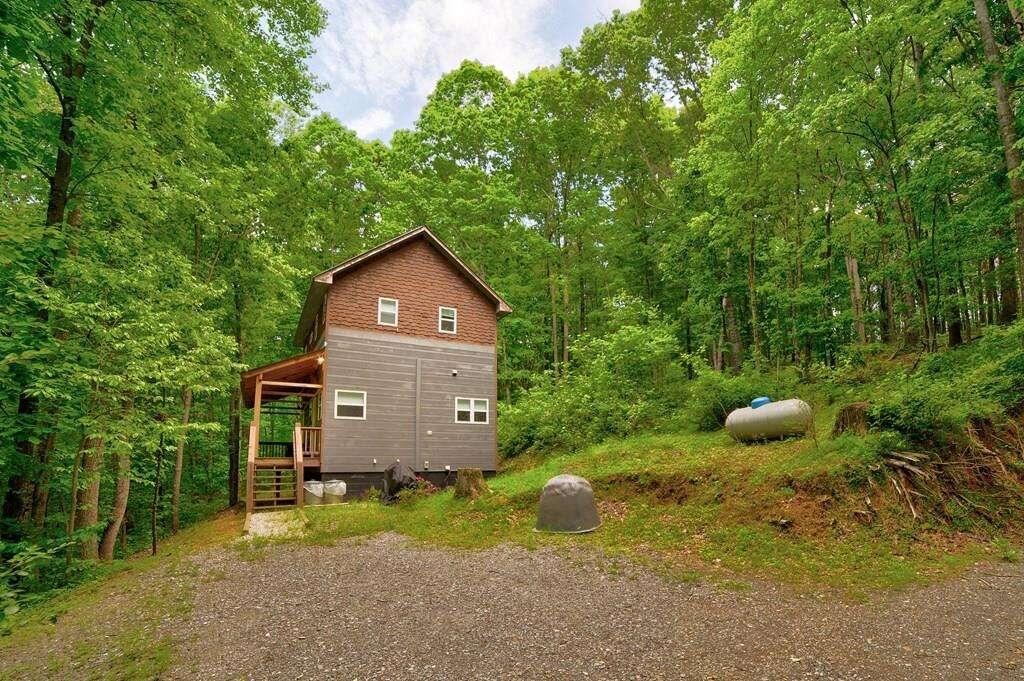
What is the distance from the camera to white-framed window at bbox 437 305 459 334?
59.1 feet

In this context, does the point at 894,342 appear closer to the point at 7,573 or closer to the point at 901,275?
the point at 901,275

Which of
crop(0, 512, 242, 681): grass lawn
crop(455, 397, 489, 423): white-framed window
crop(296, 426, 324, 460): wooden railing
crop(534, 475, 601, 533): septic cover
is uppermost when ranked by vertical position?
crop(455, 397, 489, 423): white-framed window

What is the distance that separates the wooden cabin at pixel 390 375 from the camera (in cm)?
1542

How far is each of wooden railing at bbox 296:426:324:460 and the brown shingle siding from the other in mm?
3403

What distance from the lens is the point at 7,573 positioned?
350 centimetres

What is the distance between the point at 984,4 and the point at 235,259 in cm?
2141

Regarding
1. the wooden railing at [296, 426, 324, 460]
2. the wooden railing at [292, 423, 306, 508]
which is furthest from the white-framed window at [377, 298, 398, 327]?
the wooden railing at [292, 423, 306, 508]

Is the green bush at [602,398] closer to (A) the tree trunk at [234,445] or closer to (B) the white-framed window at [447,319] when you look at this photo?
(B) the white-framed window at [447,319]

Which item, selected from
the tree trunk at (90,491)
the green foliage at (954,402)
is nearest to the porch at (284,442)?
the tree trunk at (90,491)

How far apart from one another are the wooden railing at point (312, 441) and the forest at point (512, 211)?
3237 mm

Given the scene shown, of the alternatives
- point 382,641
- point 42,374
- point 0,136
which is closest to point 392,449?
point 42,374

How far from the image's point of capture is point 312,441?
51.5 feet

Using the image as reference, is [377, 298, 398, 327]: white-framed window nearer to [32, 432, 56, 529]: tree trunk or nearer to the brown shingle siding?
the brown shingle siding

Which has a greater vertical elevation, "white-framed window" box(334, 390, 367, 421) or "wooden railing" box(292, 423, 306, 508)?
"white-framed window" box(334, 390, 367, 421)
